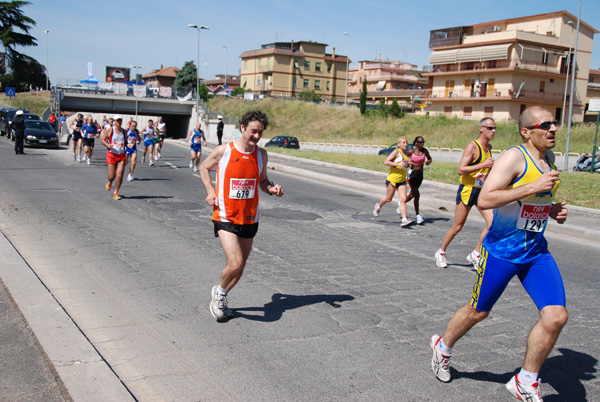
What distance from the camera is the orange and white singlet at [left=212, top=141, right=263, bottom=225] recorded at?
498 cm

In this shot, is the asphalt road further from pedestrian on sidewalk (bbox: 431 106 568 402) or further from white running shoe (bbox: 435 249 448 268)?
pedestrian on sidewalk (bbox: 431 106 568 402)

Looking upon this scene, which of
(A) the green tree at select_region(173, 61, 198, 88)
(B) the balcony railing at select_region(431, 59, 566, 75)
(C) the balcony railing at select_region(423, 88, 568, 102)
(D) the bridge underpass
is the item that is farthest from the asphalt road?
(A) the green tree at select_region(173, 61, 198, 88)

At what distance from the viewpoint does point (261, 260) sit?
24.4ft

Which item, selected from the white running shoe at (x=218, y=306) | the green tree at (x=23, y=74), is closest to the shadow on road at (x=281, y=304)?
the white running shoe at (x=218, y=306)

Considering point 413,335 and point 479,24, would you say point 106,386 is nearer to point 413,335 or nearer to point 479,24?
point 413,335

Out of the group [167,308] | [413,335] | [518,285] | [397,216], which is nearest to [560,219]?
[413,335]

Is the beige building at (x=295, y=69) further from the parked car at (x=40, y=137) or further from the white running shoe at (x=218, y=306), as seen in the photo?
the white running shoe at (x=218, y=306)

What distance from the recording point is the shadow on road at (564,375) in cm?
381

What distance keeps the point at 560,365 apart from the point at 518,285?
96.1 inches

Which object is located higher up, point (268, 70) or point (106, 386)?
point (268, 70)

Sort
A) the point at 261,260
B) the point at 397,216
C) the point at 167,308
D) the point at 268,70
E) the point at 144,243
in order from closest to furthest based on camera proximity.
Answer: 1. the point at 167,308
2. the point at 261,260
3. the point at 144,243
4. the point at 397,216
5. the point at 268,70

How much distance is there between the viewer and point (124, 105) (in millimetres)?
57594

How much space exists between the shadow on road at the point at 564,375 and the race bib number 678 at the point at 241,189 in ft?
7.55

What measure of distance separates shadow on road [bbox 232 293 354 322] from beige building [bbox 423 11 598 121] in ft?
181
